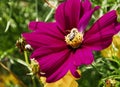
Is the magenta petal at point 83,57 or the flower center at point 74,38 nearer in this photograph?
the magenta petal at point 83,57

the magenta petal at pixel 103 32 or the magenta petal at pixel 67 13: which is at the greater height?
the magenta petal at pixel 67 13

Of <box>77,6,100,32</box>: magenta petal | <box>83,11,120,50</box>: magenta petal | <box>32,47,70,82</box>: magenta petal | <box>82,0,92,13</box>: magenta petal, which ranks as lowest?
<box>32,47,70,82</box>: magenta petal

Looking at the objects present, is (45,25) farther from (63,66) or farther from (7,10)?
(7,10)

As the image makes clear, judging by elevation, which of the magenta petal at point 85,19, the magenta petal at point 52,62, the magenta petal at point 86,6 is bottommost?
the magenta petal at point 52,62

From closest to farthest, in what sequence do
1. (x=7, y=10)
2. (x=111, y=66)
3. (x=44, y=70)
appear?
(x=44, y=70) < (x=111, y=66) < (x=7, y=10)

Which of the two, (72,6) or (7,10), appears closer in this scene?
(72,6)

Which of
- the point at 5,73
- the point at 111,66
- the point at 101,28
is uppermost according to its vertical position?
the point at 101,28

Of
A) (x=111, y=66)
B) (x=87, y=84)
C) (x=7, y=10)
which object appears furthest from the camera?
(x=7, y=10)

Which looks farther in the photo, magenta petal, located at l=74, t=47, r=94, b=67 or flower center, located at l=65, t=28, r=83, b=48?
flower center, located at l=65, t=28, r=83, b=48

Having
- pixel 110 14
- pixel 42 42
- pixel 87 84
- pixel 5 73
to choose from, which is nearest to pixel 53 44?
pixel 42 42
